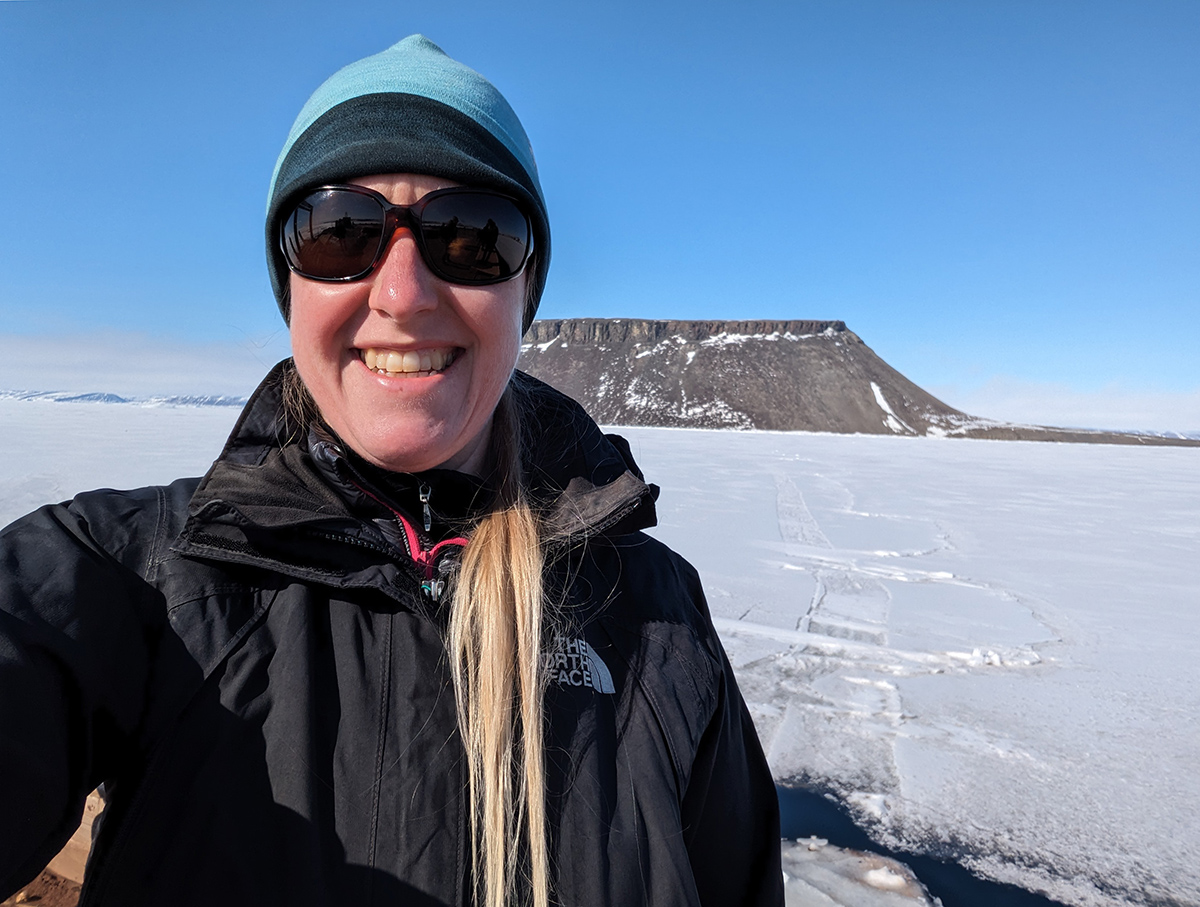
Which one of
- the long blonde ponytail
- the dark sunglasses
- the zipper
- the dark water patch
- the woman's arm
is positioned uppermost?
the dark sunglasses

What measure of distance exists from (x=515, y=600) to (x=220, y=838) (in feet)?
1.64

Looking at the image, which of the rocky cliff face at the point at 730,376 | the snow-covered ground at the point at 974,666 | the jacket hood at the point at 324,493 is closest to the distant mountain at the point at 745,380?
the rocky cliff face at the point at 730,376

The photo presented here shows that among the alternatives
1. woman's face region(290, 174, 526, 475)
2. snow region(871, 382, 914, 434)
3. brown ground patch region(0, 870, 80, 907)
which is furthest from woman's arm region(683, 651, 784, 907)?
snow region(871, 382, 914, 434)

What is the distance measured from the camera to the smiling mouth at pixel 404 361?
107 cm

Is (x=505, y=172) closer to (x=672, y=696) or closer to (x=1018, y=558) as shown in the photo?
(x=672, y=696)

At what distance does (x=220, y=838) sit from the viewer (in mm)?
812

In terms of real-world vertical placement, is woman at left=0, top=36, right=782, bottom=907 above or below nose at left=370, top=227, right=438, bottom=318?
below

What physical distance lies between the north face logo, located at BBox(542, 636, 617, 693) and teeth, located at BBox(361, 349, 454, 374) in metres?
0.52

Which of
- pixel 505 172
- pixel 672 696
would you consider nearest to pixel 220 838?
pixel 672 696

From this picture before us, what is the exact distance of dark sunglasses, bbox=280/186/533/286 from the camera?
1085 mm

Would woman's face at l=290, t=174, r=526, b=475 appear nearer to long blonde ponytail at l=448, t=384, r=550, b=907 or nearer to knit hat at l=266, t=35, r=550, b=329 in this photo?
knit hat at l=266, t=35, r=550, b=329

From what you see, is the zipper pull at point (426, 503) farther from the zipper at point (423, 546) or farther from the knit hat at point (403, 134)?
the knit hat at point (403, 134)

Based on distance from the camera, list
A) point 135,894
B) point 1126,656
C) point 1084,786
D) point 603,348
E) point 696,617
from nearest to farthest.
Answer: point 135,894 → point 696,617 → point 1084,786 → point 1126,656 → point 603,348

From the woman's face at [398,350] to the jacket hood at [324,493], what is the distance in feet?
0.27
